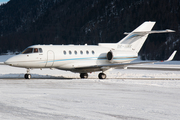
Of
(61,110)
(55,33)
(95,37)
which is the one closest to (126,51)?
(61,110)

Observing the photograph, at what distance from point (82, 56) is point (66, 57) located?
58.4 inches

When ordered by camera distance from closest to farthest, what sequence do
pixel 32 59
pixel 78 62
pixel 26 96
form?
pixel 26 96, pixel 32 59, pixel 78 62

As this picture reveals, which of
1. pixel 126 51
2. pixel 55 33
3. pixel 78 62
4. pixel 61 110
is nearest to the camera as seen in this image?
pixel 61 110

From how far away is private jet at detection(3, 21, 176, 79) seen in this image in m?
22.3

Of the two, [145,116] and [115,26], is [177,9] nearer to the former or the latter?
[115,26]

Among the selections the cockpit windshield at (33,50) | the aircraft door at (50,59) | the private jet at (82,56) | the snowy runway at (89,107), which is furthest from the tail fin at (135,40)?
the snowy runway at (89,107)

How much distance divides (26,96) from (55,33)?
6738 inches

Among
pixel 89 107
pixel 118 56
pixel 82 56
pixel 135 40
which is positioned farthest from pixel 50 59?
pixel 89 107

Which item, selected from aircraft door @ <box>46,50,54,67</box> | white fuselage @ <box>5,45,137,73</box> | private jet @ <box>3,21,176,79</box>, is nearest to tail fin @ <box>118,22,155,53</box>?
private jet @ <box>3,21,176,79</box>

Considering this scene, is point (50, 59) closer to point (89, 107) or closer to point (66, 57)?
point (66, 57)

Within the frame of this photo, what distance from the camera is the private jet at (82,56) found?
73.0 ft

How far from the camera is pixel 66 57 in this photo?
23.5m

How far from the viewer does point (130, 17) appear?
146 meters

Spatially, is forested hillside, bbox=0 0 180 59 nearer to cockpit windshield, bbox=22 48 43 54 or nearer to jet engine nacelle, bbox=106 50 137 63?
jet engine nacelle, bbox=106 50 137 63
